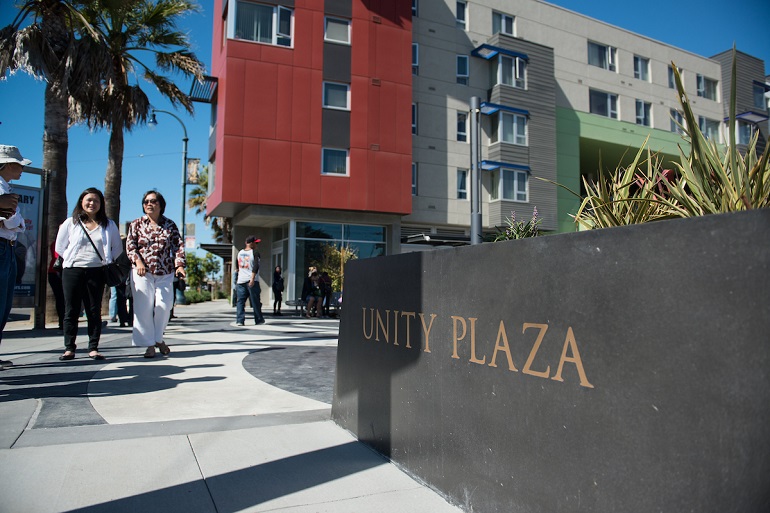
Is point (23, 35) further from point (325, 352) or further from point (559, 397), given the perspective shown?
point (559, 397)

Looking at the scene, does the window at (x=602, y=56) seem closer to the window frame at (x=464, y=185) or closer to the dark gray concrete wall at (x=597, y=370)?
the window frame at (x=464, y=185)

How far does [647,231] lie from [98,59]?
1471 centimetres

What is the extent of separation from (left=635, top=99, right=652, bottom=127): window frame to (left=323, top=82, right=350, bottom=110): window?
19.8m

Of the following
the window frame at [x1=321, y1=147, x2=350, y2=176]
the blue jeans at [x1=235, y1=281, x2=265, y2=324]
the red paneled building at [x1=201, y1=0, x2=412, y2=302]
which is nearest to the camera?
the blue jeans at [x1=235, y1=281, x2=265, y2=324]

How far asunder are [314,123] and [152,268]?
16.2 metres

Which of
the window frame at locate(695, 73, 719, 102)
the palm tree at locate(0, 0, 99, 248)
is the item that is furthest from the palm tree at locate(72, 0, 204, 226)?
the window frame at locate(695, 73, 719, 102)

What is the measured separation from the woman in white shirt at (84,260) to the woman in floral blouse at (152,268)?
0.30m

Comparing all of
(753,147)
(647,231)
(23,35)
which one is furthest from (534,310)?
(23,35)

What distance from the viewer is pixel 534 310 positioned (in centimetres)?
205

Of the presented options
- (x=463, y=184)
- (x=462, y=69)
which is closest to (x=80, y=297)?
(x=463, y=184)

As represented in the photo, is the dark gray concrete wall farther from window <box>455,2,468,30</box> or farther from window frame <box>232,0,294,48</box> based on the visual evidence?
window <box>455,2,468,30</box>

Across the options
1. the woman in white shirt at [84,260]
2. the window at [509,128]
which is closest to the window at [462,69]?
the window at [509,128]

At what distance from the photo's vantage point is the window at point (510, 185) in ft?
89.1

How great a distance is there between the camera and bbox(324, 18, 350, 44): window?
22516 millimetres
